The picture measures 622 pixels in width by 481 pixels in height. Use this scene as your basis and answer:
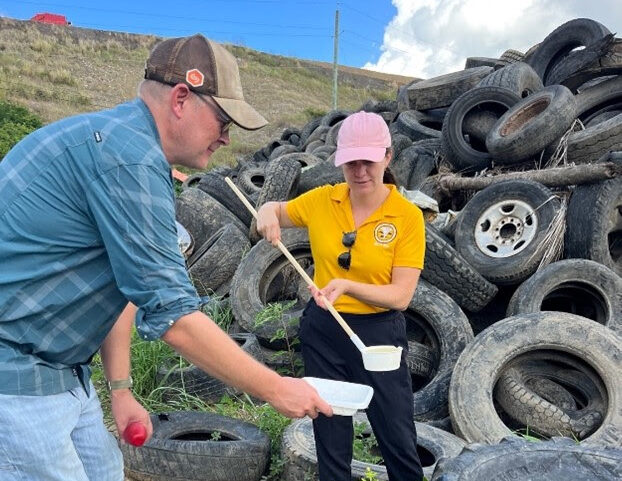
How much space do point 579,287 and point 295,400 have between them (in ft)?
12.0

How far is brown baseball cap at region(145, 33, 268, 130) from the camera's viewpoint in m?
1.67

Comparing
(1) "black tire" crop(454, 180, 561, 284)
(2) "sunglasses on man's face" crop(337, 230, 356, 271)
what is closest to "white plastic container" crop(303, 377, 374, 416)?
(2) "sunglasses on man's face" crop(337, 230, 356, 271)

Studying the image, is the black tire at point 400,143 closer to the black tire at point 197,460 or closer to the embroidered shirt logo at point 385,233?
the black tire at point 197,460

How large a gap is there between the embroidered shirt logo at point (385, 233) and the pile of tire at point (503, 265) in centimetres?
96

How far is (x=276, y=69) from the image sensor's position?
39125 mm

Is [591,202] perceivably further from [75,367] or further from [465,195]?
[75,367]

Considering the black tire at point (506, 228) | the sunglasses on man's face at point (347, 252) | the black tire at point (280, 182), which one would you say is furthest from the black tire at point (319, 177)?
the sunglasses on man's face at point (347, 252)

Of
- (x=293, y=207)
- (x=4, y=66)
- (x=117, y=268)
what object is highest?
(x=4, y=66)

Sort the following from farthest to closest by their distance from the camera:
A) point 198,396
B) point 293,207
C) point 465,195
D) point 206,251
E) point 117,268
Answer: point 465,195
point 206,251
point 198,396
point 293,207
point 117,268

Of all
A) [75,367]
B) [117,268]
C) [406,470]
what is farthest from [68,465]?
[406,470]

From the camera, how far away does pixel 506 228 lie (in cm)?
555

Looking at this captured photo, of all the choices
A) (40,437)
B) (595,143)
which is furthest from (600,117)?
(40,437)

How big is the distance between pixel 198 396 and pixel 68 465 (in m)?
2.77

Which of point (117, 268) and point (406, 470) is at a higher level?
point (117, 268)
